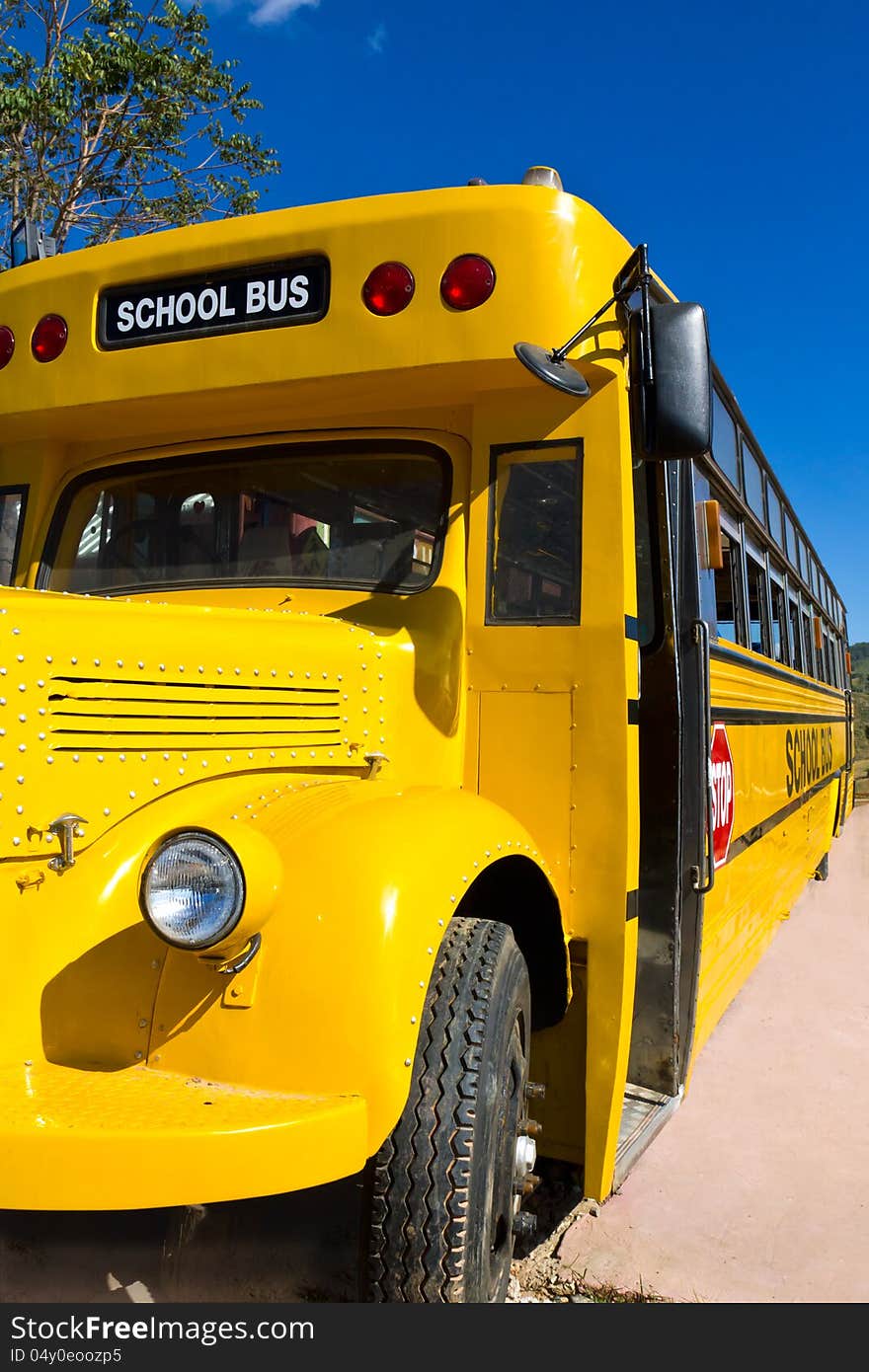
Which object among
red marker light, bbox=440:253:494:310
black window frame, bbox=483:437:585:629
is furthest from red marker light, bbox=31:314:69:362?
black window frame, bbox=483:437:585:629

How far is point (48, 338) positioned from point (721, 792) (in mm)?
2638

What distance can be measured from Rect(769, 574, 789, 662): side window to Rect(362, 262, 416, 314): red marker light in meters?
3.48

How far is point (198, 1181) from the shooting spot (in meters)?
1.61

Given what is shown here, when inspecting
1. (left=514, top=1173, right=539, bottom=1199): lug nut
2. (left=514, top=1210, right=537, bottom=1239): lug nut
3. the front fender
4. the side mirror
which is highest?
the side mirror

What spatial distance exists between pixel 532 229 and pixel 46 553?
5.61 ft

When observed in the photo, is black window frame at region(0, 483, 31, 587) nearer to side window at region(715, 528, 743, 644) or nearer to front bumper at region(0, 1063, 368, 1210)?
front bumper at region(0, 1063, 368, 1210)

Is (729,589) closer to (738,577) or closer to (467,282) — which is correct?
(738,577)

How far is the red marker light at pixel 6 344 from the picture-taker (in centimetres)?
317

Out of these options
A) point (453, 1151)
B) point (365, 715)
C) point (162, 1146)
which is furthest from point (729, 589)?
point (162, 1146)

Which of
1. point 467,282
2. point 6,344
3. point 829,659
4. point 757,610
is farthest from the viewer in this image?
point 829,659

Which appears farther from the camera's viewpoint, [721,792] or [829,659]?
[829,659]

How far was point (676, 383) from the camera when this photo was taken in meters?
2.64

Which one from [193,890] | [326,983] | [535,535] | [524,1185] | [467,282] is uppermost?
[467,282]

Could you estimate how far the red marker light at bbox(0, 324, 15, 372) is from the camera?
125 inches
